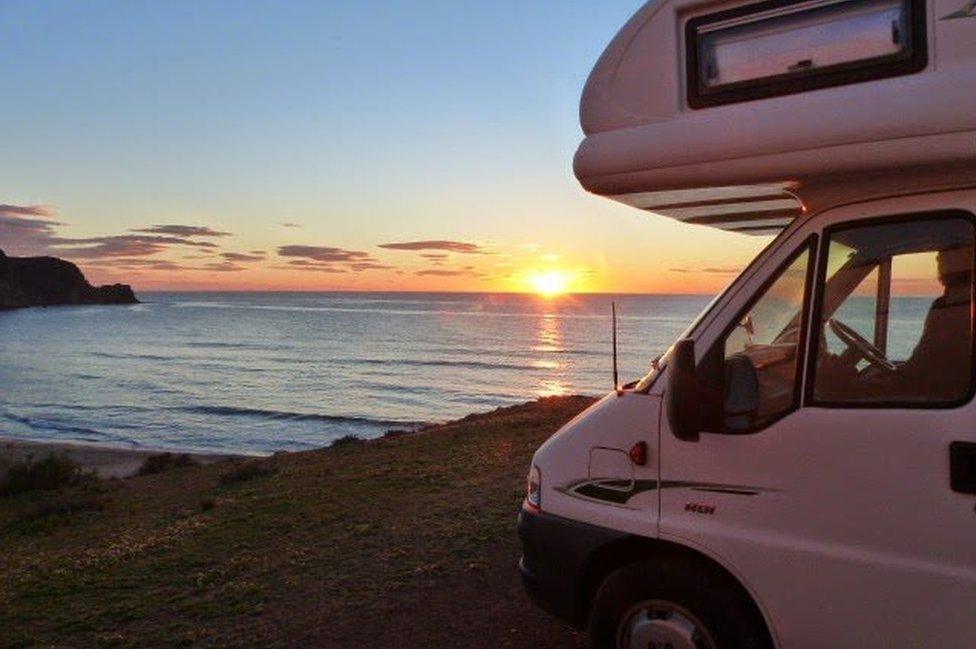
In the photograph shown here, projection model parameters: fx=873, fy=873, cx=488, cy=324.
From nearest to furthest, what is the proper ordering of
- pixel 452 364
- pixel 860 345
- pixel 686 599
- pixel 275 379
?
pixel 860 345 → pixel 686 599 → pixel 275 379 → pixel 452 364

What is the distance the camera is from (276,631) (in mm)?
5961

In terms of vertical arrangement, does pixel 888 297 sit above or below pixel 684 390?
above

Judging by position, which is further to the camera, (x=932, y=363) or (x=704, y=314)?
(x=704, y=314)

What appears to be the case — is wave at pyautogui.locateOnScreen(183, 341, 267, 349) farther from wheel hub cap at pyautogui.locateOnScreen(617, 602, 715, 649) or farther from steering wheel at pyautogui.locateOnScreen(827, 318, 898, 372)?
steering wheel at pyautogui.locateOnScreen(827, 318, 898, 372)

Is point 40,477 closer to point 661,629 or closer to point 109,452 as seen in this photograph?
point 109,452

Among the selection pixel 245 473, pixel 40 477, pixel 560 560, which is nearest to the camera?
pixel 560 560

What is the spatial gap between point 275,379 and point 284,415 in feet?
49.0

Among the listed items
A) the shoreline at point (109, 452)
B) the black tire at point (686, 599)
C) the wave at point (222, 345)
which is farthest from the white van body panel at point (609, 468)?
the wave at point (222, 345)

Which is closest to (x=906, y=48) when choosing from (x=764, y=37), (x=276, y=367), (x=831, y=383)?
(x=764, y=37)

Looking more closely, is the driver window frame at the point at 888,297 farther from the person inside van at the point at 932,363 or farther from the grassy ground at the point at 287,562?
the grassy ground at the point at 287,562

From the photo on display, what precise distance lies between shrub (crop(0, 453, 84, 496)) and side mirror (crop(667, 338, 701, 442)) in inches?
547

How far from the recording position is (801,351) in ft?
11.2

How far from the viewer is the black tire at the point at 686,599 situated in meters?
3.57

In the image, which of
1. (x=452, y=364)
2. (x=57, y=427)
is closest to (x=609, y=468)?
(x=57, y=427)
